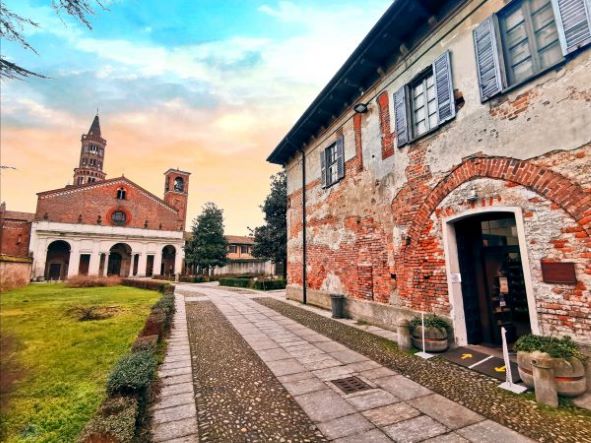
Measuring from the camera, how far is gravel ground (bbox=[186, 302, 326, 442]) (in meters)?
2.81

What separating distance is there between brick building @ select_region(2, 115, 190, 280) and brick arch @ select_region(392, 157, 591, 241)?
38203 mm

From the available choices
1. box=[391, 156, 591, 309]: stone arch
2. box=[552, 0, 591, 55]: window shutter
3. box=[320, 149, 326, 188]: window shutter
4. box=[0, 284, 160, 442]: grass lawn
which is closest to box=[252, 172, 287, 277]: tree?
box=[320, 149, 326, 188]: window shutter

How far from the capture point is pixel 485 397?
11.5 feet

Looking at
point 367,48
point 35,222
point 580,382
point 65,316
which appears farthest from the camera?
point 35,222

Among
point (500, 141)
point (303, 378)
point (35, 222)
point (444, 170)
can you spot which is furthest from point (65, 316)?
point (35, 222)

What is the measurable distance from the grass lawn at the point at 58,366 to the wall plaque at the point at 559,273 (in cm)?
617

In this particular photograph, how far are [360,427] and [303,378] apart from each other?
1421mm

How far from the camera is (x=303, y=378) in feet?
13.8

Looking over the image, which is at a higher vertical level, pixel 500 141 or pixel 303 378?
pixel 500 141

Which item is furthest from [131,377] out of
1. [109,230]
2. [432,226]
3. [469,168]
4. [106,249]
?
[109,230]

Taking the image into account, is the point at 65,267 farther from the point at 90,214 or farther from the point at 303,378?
the point at 303,378

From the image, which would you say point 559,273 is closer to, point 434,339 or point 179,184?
point 434,339

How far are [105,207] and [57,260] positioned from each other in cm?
800

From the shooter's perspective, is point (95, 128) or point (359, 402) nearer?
point (359, 402)
